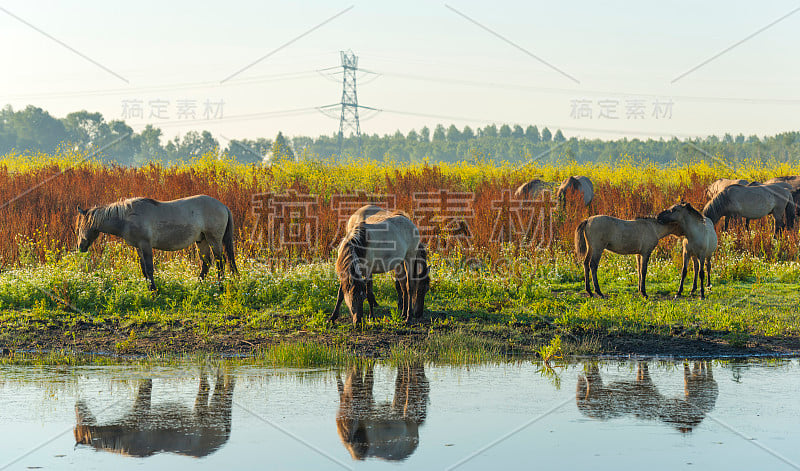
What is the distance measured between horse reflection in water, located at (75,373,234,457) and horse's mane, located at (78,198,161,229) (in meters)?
6.44

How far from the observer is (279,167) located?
85.7 feet

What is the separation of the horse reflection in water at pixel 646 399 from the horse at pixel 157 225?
7.44 metres

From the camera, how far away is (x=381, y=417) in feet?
19.5

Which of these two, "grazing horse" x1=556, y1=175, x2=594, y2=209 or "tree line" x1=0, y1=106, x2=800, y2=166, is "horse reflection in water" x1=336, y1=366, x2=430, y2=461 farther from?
"tree line" x1=0, y1=106, x2=800, y2=166

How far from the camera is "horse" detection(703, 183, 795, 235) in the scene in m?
18.5

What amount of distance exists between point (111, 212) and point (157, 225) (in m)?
0.77

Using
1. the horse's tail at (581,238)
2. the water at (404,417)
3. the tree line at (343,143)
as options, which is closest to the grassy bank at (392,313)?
the horse's tail at (581,238)

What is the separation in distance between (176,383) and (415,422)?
2.63 m

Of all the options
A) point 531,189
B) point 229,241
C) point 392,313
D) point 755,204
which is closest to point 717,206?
point 755,204

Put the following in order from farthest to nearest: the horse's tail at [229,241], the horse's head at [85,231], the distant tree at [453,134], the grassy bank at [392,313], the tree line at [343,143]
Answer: the distant tree at [453,134], the tree line at [343,143], the horse's tail at [229,241], the horse's head at [85,231], the grassy bank at [392,313]

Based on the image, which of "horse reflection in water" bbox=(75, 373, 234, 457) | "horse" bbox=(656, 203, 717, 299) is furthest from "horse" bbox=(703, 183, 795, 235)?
"horse reflection in water" bbox=(75, 373, 234, 457)

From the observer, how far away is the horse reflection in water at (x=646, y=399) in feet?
19.7

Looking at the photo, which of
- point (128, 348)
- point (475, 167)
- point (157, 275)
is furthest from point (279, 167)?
point (128, 348)

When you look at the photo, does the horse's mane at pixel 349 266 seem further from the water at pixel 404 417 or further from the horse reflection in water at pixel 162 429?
the horse reflection in water at pixel 162 429
